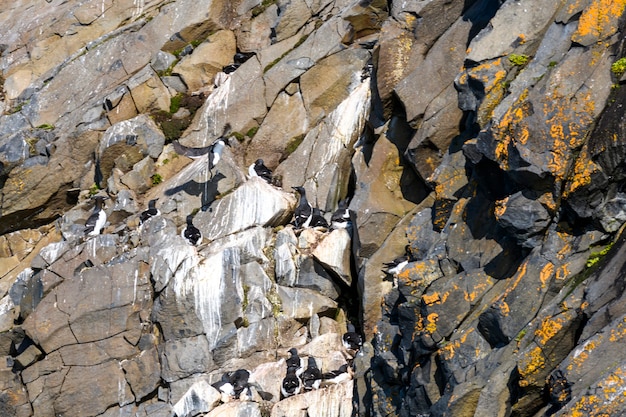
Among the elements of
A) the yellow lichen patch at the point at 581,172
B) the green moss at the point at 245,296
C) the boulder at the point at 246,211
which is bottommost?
the green moss at the point at 245,296

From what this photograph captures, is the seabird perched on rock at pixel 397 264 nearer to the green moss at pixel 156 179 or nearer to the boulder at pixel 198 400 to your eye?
the boulder at pixel 198 400

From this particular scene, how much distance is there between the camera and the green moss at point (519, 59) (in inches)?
598

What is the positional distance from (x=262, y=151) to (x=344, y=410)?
25.4ft

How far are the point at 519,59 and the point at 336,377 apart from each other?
6662mm

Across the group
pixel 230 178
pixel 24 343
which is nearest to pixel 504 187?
pixel 230 178

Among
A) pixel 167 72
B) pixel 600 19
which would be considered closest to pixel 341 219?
pixel 167 72

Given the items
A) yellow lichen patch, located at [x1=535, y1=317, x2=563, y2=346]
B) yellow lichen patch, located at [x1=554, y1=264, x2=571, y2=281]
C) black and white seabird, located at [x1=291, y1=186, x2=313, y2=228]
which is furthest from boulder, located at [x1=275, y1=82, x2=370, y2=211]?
yellow lichen patch, located at [x1=535, y1=317, x2=563, y2=346]

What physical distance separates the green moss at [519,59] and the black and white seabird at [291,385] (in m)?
6.84

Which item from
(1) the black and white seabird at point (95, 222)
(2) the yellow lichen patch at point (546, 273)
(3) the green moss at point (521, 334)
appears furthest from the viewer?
(1) the black and white seabird at point (95, 222)

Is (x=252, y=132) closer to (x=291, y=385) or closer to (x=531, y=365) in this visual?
(x=291, y=385)

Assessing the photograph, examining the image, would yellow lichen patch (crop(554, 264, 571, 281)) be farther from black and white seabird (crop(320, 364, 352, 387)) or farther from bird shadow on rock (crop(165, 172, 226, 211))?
bird shadow on rock (crop(165, 172, 226, 211))

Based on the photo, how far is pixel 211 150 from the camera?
22.4m

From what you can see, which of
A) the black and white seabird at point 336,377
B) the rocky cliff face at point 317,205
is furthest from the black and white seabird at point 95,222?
the black and white seabird at point 336,377

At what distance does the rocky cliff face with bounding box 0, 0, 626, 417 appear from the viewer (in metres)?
12.4
